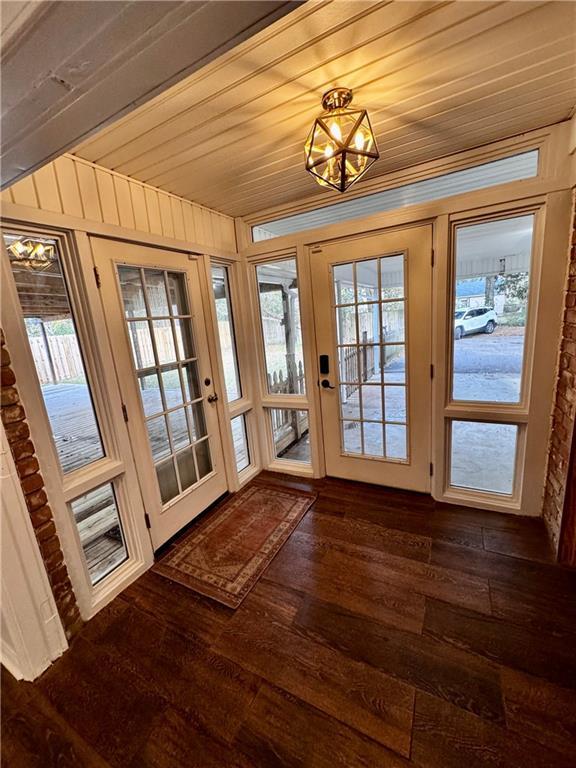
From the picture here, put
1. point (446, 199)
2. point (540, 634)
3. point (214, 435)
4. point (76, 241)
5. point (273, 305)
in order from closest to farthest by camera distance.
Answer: point (540, 634) → point (76, 241) → point (446, 199) → point (214, 435) → point (273, 305)

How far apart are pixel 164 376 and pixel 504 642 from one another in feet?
7.43

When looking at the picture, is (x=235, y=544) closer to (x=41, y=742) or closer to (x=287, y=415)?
(x=41, y=742)

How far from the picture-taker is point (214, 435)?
2502mm

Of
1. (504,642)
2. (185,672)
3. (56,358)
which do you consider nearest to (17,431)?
(56,358)

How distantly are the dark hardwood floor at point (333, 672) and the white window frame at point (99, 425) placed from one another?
0.59ft

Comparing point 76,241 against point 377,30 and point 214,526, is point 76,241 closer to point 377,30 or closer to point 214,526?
point 377,30

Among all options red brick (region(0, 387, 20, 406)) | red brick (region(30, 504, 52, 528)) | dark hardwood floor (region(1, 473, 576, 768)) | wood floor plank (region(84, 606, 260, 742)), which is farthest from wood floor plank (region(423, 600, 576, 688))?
red brick (region(0, 387, 20, 406))

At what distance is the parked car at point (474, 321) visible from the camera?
204cm

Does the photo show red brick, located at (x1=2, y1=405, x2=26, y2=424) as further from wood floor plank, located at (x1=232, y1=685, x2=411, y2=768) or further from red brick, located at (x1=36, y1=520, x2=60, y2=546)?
wood floor plank, located at (x1=232, y1=685, x2=411, y2=768)

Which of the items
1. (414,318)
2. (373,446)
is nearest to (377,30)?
(414,318)

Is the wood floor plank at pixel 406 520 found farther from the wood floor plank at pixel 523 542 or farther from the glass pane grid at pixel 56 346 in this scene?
the glass pane grid at pixel 56 346

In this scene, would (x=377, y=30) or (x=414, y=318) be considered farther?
(x=414, y=318)

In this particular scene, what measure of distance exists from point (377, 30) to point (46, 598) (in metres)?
2.58

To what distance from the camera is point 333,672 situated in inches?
51.3
